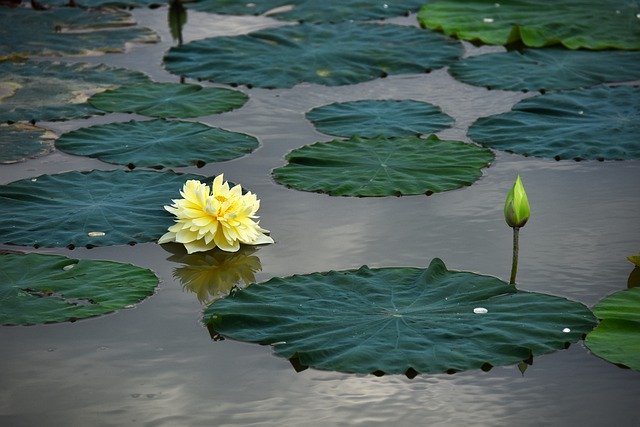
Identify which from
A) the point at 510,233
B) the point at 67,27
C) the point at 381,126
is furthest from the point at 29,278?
the point at 67,27

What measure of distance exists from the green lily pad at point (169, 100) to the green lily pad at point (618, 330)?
97.6 inches

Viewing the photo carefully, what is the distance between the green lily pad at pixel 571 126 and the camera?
4887mm

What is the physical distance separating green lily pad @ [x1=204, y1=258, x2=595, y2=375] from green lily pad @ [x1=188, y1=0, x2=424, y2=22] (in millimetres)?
3714

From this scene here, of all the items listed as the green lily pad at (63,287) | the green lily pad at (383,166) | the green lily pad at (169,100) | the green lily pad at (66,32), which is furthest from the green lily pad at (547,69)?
the green lily pad at (63,287)

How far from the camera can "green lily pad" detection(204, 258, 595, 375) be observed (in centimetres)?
313

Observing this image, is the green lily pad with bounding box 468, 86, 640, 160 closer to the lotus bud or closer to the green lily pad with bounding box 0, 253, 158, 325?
the lotus bud

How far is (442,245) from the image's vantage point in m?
4.00

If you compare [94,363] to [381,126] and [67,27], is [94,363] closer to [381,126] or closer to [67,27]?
[381,126]

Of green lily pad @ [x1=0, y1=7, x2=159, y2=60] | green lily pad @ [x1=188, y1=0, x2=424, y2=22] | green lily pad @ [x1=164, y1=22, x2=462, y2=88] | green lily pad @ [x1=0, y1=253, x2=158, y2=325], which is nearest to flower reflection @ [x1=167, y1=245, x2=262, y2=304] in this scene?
green lily pad @ [x1=0, y1=253, x2=158, y2=325]

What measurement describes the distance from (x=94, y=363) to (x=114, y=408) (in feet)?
0.92

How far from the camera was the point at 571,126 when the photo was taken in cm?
511

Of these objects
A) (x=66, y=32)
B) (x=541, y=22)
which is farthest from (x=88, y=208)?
(x=541, y=22)

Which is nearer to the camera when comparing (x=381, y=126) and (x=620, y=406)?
(x=620, y=406)

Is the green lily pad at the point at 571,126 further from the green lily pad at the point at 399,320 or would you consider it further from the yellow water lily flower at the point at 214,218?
the green lily pad at the point at 399,320
